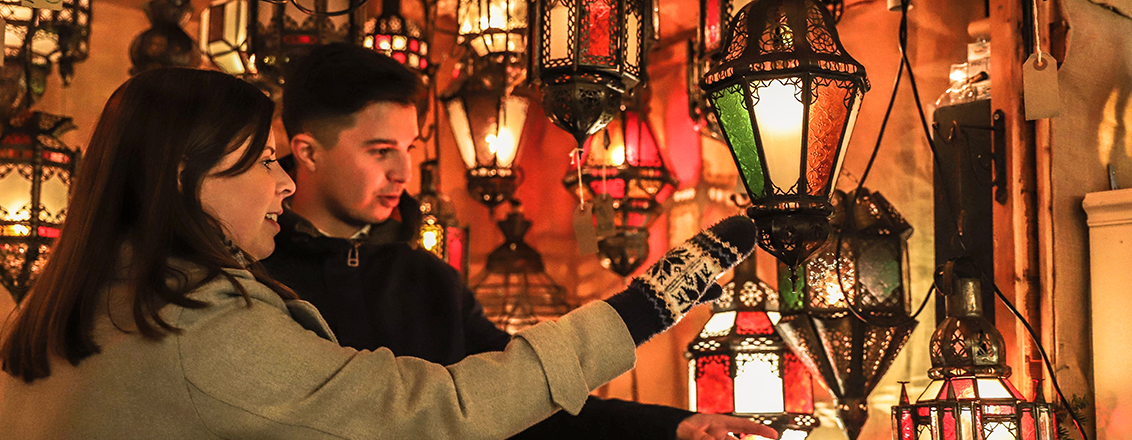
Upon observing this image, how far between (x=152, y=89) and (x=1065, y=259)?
5.84 ft

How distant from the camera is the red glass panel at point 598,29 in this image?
192 cm

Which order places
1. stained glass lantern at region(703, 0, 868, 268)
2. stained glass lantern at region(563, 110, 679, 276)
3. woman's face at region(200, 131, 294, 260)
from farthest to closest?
stained glass lantern at region(563, 110, 679, 276)
stained glass lantern at region(703, 0, 868, 268)
woman's face at region(200, 131, 294, 260)

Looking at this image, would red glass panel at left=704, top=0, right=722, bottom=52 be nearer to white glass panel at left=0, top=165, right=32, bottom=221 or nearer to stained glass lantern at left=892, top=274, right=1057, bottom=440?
stained glass lantern at left=892, top=274, right=1057, bottom=440

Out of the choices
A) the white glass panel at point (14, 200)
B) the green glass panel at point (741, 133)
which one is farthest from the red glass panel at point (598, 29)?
the white glass panel at point (14, 200)

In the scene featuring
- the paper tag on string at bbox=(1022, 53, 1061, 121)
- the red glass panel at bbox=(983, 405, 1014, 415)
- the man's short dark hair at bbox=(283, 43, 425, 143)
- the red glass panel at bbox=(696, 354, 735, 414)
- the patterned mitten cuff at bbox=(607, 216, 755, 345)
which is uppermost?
the man's short dark hair at bbox=(283, 43, 425, 143)

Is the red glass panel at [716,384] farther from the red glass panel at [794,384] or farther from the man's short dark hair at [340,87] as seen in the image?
the man's short dark hair at [340,87]

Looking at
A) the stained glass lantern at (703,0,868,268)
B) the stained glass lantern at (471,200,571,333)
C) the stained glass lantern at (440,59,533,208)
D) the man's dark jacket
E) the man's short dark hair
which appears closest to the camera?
the stained glass lantern at (703,0,868,268)

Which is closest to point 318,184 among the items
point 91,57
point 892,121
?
point 892,121

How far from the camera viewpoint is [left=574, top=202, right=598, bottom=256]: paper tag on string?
2.13 meters

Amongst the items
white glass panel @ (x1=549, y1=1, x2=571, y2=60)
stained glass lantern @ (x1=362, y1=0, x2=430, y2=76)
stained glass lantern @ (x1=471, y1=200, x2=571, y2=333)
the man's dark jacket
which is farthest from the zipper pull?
stained glass lantern @ (x1=471, y1=200, x2=571, y2=333)

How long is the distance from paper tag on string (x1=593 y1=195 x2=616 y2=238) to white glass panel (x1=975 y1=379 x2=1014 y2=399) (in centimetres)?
85

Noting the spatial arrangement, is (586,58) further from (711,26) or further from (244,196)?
(244,196)

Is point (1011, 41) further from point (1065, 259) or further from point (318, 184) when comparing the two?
point (318, 184)

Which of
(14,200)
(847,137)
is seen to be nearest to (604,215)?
(847,137)
